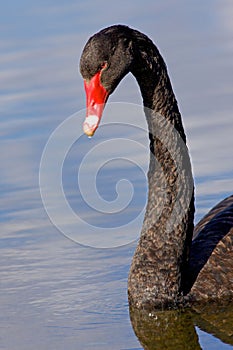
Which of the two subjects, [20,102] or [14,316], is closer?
[14,316]

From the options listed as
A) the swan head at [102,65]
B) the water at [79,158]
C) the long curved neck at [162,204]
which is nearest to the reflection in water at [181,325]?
the water at [79,158]

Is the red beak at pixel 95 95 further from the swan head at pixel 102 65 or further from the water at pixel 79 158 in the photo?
the water at pixel 79 158

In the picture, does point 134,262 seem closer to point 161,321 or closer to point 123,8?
point 161,321

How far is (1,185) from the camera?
8781mm

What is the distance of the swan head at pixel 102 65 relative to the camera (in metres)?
6.39

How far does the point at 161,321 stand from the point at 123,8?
24.2ft

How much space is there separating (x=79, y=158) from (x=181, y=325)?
2554 millimetres

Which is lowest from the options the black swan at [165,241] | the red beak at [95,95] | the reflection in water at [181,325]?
the reflection in water at [181,325]

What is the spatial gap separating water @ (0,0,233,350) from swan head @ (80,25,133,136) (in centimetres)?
107

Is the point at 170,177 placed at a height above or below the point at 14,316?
above

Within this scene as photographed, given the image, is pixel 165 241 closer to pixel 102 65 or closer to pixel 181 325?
pixel 181 325

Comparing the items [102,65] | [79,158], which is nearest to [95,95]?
[102,65]

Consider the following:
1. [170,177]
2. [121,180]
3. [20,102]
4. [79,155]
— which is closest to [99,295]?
[170,177]

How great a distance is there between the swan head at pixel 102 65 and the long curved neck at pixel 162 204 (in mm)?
239
